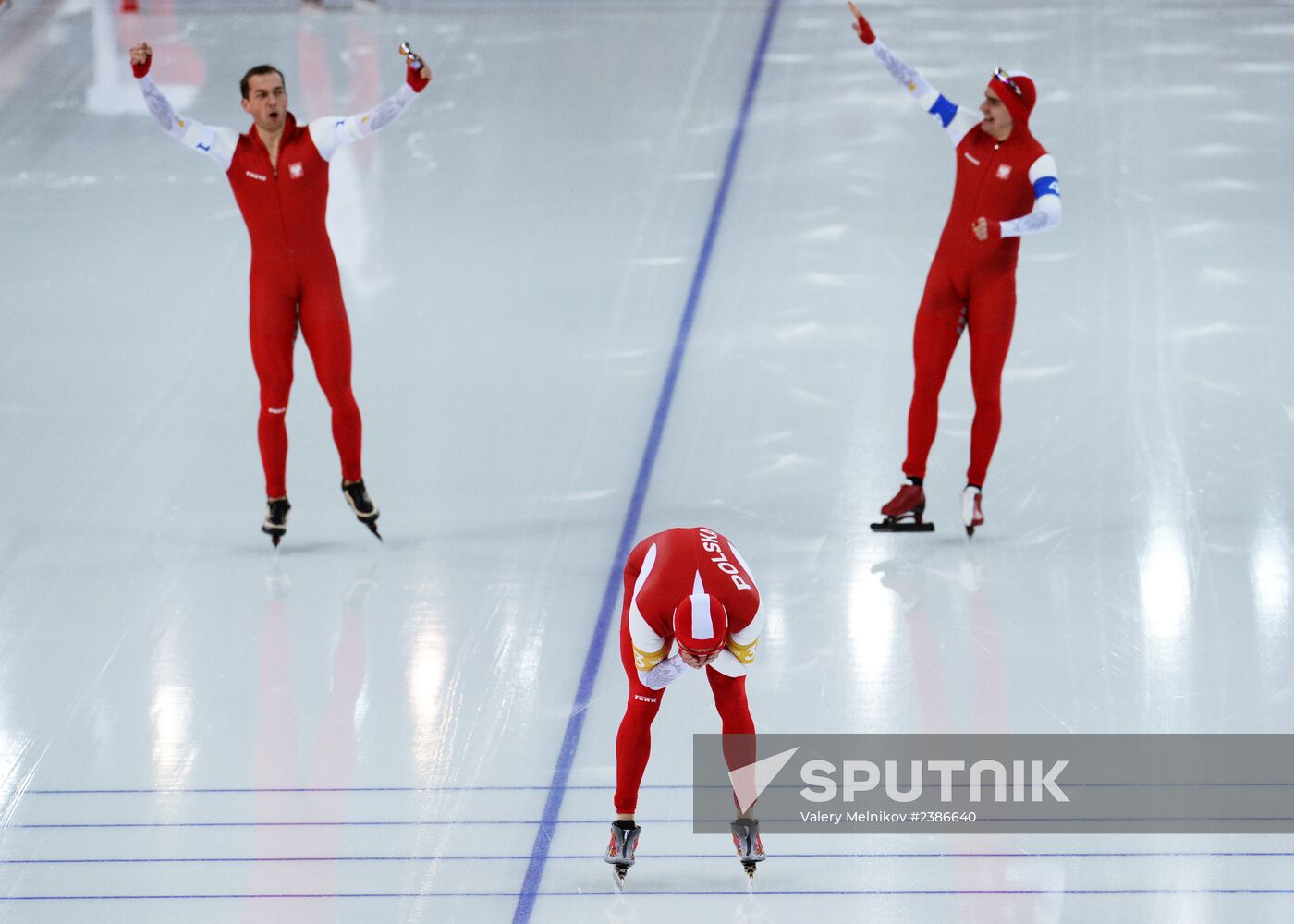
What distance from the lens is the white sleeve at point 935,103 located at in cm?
606

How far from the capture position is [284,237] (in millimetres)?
5895

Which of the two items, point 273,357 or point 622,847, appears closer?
point 622,847

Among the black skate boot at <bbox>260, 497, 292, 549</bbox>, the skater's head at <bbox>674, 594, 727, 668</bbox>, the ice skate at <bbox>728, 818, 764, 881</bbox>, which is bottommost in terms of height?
the black skate boot at <bbox>260, 497, 292, 549</bbox>

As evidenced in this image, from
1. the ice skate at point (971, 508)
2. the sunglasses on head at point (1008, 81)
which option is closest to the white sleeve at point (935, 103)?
the sunglasses on head at point (1008, 81)

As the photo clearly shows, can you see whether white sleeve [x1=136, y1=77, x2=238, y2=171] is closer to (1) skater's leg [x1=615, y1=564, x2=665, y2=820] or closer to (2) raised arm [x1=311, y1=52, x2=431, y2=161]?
(2) raised arm [x1=311, y1=52, x2=431, y2=161]

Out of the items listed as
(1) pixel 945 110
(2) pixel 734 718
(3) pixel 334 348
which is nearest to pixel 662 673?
(2) pixel 734 718

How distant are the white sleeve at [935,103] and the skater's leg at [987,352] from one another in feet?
1.69

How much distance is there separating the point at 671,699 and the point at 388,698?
843 millimetres

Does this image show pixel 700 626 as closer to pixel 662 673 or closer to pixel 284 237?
pixel 662 673

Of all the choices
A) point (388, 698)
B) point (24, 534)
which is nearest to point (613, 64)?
point (24, 534)

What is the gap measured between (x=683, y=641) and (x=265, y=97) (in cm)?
272

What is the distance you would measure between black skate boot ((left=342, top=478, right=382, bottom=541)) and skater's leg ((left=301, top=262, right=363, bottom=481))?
60 millimetres

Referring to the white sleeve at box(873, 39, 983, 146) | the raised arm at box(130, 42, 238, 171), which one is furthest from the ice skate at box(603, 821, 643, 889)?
the white sleeve at box(873, 39, 983, 146)

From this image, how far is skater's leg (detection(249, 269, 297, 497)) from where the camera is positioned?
5984 millimetres
